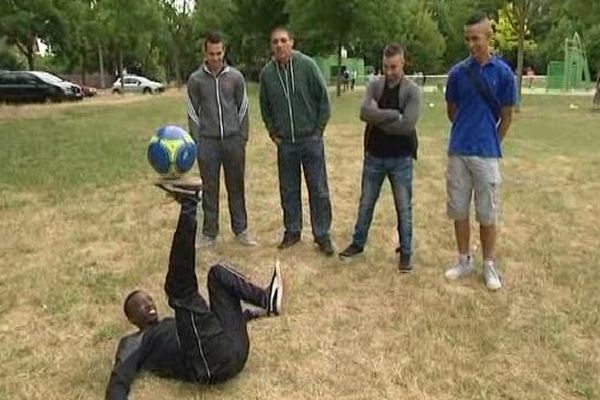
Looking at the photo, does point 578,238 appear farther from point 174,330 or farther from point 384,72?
point 174,330

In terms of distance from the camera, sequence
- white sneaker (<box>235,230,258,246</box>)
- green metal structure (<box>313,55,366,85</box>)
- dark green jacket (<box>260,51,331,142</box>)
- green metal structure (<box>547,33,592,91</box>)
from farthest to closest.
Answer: green metal structure (<box>313,55,366,85</box>) < green metal structure (<box>547,33,592,91</box>) < white sneaker (<box>235,230,258,246</box>) < dark green jacket (<box>260,51,331,142</box>)

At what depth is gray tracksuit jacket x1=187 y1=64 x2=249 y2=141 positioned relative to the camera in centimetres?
591

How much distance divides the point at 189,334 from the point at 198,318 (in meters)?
0.09

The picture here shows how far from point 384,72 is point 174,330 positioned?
2.62 meters

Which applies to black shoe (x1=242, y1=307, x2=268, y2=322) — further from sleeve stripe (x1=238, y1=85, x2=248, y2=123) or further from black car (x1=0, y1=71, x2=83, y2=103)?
black car (x1=0, y1=71, x2=83, y2=103)

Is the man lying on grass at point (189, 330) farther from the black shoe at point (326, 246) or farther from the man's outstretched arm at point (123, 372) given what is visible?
the black shoe at point (326, 246)

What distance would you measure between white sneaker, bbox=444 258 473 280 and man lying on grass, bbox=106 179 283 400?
81.3 inches

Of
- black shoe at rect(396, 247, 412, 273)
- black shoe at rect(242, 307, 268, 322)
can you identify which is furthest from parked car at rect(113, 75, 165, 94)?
black shoe at rect(242, 307, 268, 322)

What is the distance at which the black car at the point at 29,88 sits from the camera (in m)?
29.0

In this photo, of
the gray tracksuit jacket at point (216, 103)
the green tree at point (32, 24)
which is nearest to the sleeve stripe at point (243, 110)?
the gray tracksuit jacket at point (216, 103)

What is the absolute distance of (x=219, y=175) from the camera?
6.16 meters

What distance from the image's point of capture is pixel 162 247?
6.46m

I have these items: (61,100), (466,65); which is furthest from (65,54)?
(466,65)

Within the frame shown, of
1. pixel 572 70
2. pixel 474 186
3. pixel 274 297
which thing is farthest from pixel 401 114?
pixel 572 70
